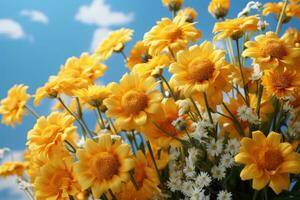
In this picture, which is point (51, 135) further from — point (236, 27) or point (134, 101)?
point (236, 27)

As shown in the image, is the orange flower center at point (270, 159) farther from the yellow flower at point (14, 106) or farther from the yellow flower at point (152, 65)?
the yellow flower at point (14, 106)

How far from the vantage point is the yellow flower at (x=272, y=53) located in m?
0.64

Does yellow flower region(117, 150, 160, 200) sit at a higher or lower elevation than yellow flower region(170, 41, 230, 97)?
lower

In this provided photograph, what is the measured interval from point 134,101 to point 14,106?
31cm

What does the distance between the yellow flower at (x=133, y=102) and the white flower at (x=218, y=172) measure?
9cm

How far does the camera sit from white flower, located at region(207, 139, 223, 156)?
0.63 m

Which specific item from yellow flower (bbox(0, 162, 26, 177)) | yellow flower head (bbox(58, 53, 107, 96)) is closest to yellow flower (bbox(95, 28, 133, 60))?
yellow flower head (bbox(58, 53, 107, 96))

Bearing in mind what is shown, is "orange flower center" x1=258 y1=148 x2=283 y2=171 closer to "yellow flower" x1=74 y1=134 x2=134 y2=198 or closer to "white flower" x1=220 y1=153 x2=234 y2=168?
"white flower" x1=220 y1=153 x2=234 y2=168

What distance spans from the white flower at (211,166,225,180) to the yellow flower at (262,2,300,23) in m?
0.33

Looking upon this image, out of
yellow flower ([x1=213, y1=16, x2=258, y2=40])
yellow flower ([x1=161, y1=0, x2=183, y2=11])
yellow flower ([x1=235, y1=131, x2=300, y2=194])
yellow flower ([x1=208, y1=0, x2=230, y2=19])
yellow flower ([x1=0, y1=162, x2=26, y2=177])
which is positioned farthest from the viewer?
yellow flower ([x1=0, y1=162, x2=26, y2=177])

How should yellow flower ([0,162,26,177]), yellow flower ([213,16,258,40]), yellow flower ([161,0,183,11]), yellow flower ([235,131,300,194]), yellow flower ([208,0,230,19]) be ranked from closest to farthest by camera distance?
yellow flower ([235,131,300,194]), yellow flower ([213,16,258,40]), yellow flower ([208,0,230,19]), yellow flower ([161,0,183,11]), yellow flower ([0,162,26,177])

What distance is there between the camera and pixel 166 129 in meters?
0.67

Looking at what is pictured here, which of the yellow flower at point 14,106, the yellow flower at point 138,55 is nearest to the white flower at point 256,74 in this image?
the yellow flower at point 138,55

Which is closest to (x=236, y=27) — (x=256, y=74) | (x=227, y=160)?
(x=256, y=74)
